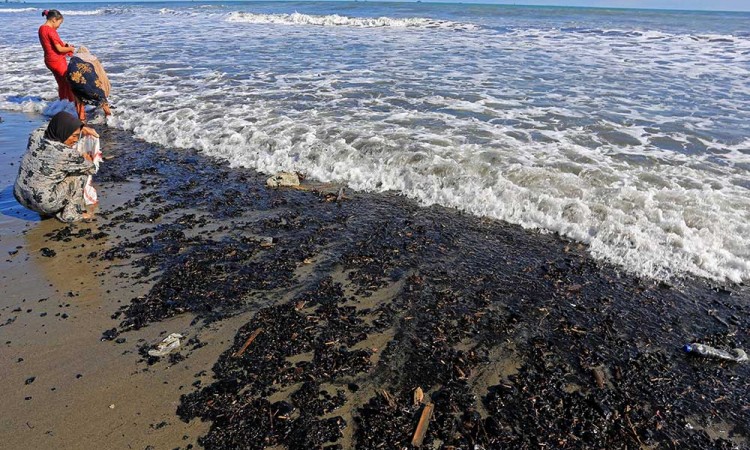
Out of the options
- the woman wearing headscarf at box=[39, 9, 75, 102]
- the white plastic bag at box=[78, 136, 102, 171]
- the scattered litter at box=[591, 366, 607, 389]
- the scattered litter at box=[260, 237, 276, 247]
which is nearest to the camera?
the scattered litter at box=[591, 366, 607, 389]

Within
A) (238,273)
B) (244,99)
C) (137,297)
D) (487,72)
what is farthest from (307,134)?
(487,72)

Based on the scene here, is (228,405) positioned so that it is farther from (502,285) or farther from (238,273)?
(502,285)

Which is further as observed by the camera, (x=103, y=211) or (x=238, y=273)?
(x=103, y=211)

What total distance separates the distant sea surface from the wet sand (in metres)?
0.77

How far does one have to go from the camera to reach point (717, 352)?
3.73 metres

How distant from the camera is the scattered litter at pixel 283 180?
22.8ft

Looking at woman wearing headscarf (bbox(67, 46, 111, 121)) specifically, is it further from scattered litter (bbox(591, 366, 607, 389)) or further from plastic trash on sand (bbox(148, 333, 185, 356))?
scattered litter (bbox(591, 366, 607, 389))

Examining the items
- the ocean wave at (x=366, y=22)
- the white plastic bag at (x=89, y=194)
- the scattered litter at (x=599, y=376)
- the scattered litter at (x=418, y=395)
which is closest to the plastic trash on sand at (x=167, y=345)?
the scattered litter at (x=418, y=395)

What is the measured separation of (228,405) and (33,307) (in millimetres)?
2480

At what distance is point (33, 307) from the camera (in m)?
4.18

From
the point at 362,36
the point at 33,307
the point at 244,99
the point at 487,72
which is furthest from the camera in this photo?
the point at 362,36

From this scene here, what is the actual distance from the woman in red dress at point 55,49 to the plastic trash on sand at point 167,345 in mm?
7707

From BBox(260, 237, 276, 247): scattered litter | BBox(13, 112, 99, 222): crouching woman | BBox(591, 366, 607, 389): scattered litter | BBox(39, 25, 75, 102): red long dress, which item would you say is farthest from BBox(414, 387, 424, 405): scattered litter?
BBox(39, 25, 75, 102): red long dress

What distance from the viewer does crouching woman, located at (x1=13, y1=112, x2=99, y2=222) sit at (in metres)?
5.46
